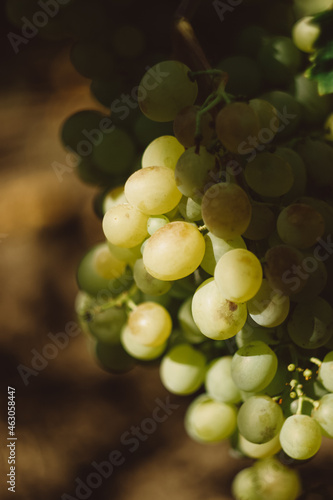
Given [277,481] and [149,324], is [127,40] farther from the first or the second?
[277,481]

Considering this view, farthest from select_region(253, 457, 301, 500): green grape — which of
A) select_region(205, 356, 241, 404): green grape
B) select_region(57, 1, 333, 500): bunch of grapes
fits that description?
select_region(205, 356, 241, 404): green grape

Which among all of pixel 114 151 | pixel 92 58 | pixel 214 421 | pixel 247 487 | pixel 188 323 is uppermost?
pixel 92 58

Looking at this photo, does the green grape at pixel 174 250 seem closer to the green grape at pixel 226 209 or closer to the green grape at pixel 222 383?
the green grape at pixel 226 209

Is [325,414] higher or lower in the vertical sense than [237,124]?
lower

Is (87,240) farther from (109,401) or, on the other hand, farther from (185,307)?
(185,307)

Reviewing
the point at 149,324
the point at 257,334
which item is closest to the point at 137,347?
the point at 149,324

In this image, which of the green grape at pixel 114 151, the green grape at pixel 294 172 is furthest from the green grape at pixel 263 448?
the green grape at pixel 114 151
